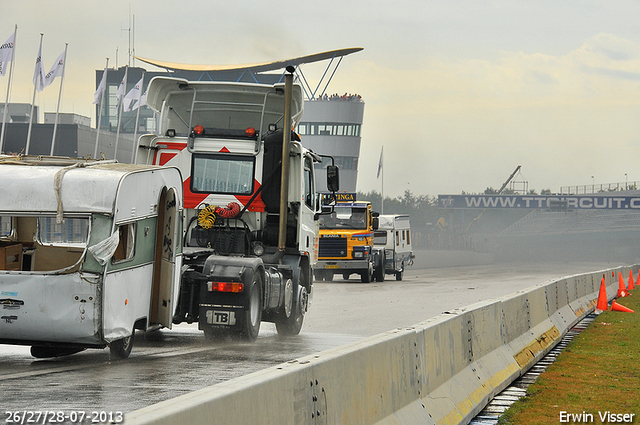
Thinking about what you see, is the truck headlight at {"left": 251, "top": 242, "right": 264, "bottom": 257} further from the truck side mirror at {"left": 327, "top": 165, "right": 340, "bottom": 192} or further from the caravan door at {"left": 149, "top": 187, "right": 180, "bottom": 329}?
the caravan door at {"left": 149, "top": 187, "right": 180, "bottom": 329}

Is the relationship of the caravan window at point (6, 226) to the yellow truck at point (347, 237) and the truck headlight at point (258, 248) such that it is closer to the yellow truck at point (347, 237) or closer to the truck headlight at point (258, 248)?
the truck headlight at point (258, 248)

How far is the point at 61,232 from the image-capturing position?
11.2m

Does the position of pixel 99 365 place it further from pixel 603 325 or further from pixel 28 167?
pixel 603 325

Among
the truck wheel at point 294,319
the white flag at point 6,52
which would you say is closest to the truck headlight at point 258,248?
the truck wheel at point 294,319

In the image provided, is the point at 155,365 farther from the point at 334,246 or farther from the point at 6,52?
the point at 6,52

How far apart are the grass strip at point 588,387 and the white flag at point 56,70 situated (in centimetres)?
3959

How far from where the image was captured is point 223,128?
47.9 feet

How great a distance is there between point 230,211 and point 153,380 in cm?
542

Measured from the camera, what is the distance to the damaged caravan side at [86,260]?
8898 mm

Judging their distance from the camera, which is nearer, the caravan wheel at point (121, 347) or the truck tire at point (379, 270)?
the caravan wheel at point (121, 347)

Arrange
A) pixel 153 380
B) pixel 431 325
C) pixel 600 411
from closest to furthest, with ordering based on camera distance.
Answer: pixel 431 325 → pixel 600 411 → pixel 153 380

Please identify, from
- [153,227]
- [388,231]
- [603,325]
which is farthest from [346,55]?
[153,227]

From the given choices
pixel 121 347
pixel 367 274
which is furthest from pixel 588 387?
pixel 367 274

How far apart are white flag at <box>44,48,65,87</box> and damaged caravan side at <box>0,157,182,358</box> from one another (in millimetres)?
39732
